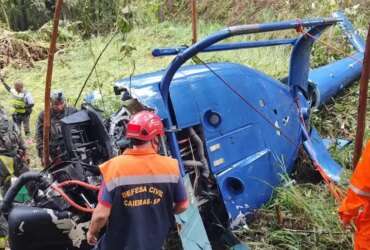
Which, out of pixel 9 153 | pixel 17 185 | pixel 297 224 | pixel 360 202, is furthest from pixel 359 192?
pixel 9 153

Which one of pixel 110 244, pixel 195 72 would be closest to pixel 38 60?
pixel 195 72

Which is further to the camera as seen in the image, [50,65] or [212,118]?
[212,118]

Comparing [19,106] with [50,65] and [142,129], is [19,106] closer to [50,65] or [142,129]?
[50,65]

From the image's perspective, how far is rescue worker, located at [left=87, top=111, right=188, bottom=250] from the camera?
295 centimetres

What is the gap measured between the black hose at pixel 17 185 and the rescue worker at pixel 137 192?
2.96ft

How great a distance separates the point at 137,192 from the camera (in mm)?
2961

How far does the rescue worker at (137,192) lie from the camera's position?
2.95 m

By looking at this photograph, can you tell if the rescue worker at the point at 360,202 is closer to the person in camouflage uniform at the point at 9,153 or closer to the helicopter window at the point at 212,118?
the helicopter window at the point at 212,118

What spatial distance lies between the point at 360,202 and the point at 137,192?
50.1 inches

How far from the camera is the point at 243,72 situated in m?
4.93

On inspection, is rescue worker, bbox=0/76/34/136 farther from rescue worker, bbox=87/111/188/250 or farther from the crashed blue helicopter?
rescue worker, bbox=87/111/188/250

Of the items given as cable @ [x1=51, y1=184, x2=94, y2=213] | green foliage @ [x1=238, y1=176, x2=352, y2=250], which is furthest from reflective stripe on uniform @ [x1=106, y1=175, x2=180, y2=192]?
green foliage @ [x1=238, y1=176, x2=352, y2=250]

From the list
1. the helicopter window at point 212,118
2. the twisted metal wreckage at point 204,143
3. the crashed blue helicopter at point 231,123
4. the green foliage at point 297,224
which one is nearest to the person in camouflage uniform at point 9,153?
the twisted metal wreckage at point 204,143

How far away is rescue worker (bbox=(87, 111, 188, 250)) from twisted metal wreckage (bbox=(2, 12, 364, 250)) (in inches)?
27.4
